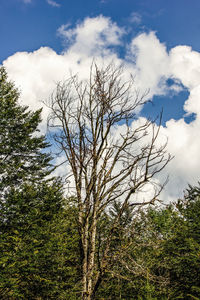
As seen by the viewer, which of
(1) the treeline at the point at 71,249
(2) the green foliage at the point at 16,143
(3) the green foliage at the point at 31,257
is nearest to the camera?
(1) the treeline at the point at 71,249

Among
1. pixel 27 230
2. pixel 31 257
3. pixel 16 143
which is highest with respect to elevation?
pixel 16 143

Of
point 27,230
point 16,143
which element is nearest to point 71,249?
point 27,230

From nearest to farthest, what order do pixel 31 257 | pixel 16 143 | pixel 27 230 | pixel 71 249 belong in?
1. pixel 31 257
2. pixel 27 230
3. pixel 71 249
4. pixel 16 143

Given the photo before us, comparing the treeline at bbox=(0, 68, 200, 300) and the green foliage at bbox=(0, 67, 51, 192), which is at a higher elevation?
the green foliage at bbox=(0, 67, 51, 192)

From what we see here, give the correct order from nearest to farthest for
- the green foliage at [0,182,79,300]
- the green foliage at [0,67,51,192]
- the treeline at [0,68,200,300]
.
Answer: the treeline at [0,68,200,300] → the green foliage at [0,182,79,300] → the green foliage at [0,67,51,192]

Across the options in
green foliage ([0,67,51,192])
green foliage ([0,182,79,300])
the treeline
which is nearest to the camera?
the treeline

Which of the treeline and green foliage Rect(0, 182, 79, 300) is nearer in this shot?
the treeline

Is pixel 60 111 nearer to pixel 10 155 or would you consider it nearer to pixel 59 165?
pixel 59 165

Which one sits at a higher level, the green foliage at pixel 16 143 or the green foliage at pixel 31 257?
the green foliage at pixel 16 143

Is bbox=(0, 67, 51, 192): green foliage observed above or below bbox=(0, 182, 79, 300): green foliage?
above

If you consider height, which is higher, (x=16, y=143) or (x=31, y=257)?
(x=16, y=143)

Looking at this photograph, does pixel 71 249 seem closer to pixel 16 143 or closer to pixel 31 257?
pixel 31 257

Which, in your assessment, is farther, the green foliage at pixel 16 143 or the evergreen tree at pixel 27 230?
the green foliage at pixel 16 143

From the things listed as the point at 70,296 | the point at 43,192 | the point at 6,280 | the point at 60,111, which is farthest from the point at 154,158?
the point at 43,192
